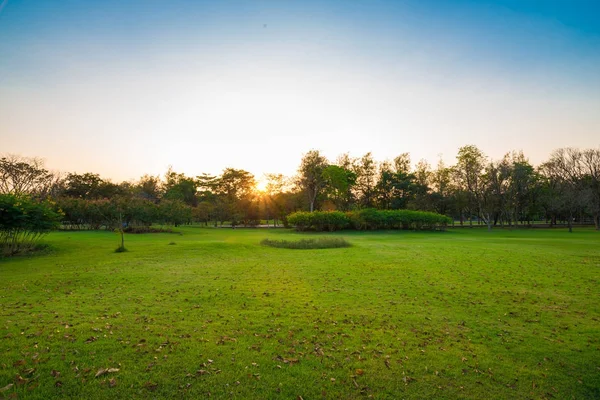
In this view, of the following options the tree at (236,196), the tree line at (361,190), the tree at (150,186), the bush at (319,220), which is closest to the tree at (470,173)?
the tree line at (361,190)

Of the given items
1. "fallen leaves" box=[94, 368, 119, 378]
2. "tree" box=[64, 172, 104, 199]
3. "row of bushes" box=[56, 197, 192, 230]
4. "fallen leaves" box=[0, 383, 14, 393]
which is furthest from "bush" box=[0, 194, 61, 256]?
"tree" box=[64, 172, 104, 199]

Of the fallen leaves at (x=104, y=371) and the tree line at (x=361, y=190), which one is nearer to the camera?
the fallen leaves at (x=104, y=371)

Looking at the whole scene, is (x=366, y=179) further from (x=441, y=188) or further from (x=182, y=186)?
(x=182, y=186)

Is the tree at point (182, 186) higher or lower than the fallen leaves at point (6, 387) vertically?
higher

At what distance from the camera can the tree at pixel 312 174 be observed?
66688mm

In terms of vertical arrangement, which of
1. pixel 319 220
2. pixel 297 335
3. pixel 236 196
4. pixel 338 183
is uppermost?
pixel 338 183

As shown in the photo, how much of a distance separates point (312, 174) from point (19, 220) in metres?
52.6

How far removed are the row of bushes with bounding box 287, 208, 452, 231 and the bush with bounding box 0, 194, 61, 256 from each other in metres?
30.8

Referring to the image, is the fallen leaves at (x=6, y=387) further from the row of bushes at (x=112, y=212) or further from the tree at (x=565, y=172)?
the tree at (x=565, y=172)

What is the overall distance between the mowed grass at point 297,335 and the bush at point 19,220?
7868 millimetres

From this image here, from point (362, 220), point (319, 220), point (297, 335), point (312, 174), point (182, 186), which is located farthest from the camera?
point (182, 186)

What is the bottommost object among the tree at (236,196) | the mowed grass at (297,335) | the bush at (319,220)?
the mowed grass at (297,335)

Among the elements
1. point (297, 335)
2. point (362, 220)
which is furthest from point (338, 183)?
point (297, 335)

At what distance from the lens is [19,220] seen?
18094 millimetres
